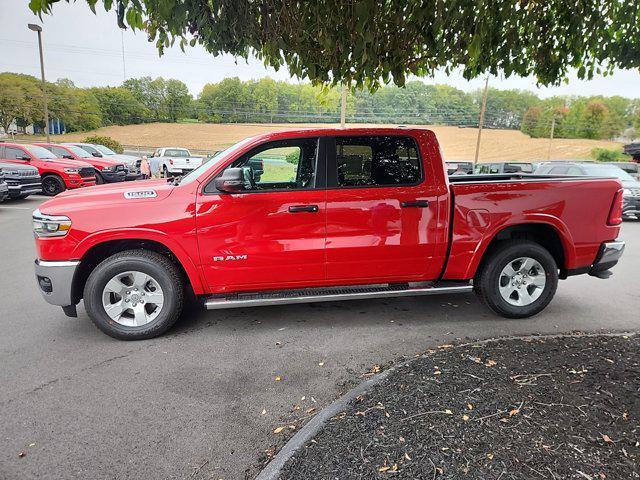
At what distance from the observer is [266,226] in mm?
4051

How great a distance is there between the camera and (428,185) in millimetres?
4262

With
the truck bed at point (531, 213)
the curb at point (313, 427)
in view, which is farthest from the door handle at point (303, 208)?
the curb at point (313, 427)

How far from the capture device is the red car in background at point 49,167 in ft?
48.0

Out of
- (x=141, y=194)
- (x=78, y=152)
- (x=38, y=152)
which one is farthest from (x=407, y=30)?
(x=78, y=152)

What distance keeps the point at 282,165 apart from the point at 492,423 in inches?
122

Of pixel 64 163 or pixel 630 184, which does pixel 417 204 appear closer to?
pixel 630 184

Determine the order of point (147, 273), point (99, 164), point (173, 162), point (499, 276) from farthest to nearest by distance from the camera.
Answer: point (173, 162) → point (99, 164) → point (499, 276) → point (147, 273)

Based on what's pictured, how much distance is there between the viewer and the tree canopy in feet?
10.1

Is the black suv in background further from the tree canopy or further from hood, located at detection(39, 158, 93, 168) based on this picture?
the tree canopy

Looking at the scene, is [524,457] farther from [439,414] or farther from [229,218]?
[229,218]

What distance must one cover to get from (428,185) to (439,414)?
2421 millimetres

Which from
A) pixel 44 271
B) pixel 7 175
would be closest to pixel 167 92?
pixel 7 175

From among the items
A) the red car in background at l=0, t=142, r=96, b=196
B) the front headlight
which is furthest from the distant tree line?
the front headlight

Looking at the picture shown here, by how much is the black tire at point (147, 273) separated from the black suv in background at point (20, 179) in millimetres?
11759
